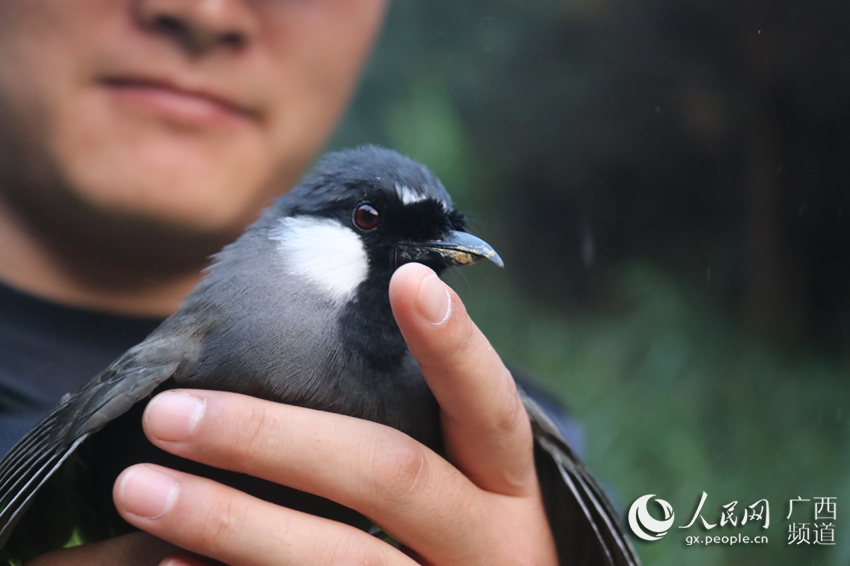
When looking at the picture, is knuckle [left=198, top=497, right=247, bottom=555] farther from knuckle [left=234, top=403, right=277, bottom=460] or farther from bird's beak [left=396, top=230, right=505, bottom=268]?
bird's beak [left=396, top=230, right=505, bottom=268]

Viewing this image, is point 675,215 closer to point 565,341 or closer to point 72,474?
point 565,341

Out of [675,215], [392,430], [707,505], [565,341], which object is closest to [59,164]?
[392,430]

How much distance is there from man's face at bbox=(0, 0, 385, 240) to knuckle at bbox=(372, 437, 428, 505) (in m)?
0.89

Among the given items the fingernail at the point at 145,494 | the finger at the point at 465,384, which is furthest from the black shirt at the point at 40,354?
the finger at the point at 465,384

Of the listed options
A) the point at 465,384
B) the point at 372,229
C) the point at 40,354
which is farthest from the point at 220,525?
the point at 40,354

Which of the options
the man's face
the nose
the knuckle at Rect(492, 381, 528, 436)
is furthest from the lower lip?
the knuckle at Rect(492, 381, 528, 436)

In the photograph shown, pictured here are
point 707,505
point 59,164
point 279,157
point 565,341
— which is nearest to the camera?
point 59,164

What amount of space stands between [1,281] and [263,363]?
34.8 inches

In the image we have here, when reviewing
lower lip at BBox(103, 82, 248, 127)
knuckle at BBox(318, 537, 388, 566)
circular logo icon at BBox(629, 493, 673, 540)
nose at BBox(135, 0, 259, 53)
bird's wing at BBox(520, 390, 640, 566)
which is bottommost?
knuckle at BBox(318, 537, 388, 566)

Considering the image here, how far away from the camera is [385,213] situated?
1158 mm

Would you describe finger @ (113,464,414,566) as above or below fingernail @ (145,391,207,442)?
below

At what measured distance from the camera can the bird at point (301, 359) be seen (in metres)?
1.05

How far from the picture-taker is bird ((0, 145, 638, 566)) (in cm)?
105

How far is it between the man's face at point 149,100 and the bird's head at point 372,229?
0.53 meters
